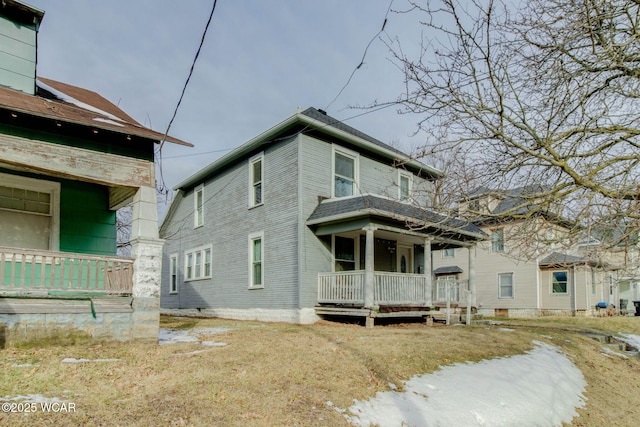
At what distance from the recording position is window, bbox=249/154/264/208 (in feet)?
50.3

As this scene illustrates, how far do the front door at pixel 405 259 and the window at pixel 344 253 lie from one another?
3061 mm

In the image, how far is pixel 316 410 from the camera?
470 centimetres

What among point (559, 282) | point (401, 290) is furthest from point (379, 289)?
point (559, 282)

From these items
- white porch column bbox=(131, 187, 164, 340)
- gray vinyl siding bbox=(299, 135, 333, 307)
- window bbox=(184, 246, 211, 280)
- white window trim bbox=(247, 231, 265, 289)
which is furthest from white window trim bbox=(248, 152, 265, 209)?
white porch column bbox=(131, 187, 164, 340)

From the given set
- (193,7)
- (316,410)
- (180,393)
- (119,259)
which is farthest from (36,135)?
(316,410)

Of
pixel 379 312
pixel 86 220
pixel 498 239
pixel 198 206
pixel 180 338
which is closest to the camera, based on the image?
pixel 498 239

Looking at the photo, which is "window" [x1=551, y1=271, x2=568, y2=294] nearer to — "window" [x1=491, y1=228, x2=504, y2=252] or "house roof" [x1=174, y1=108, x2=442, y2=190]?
"window" [x1=491, y1=228, x2=504, y2=252]

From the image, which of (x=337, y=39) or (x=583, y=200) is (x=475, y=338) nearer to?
(x=583, y=200)

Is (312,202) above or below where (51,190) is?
above

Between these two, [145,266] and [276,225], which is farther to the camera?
[276,225]

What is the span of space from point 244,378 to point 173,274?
15966 mm

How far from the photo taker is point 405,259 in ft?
58.5

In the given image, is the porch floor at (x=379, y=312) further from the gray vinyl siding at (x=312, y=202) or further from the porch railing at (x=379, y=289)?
the gray vinyl siding at (x=312, y=202)

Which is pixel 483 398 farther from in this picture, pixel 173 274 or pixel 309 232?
pixel 173 274
